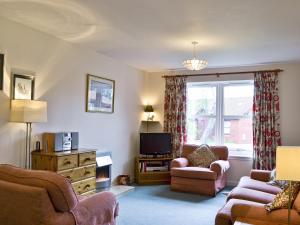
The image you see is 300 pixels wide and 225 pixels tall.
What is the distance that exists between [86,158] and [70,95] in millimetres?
1044

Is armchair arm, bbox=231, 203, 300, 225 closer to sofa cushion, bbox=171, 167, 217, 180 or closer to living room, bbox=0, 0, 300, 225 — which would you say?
living room, bbox=0, 0, 300, 225

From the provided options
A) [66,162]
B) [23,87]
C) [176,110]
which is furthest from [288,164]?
[176,110]

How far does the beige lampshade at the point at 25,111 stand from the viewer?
3293mm

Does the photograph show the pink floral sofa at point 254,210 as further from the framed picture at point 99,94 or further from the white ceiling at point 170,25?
the framed picture at point 99,94

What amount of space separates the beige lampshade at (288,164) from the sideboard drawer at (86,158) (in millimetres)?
2668

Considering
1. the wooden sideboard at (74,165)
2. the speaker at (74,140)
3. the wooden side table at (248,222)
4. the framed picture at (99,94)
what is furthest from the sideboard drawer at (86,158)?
the wooden side table at (248,222)

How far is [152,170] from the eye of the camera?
5.95 m

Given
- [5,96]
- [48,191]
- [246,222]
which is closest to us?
[48,191]

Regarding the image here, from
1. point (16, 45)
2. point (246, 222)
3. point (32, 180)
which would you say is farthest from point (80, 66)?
point (246, 222)

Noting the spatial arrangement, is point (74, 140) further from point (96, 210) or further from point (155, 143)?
point (155, 143)

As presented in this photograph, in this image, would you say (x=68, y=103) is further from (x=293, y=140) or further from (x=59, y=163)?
(x=293, y=140)

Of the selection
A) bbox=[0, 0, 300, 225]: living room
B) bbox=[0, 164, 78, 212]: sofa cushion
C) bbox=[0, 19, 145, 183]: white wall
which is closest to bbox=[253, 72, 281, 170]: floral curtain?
bbox=[0, 0, 300, 225]: living room

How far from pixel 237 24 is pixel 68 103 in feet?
8.61

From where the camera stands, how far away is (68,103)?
4.39 meters
